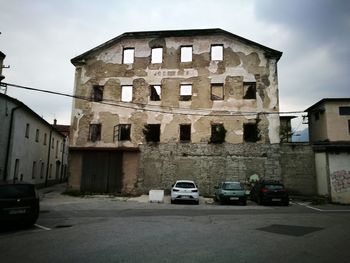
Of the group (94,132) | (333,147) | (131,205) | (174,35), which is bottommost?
(131,205)

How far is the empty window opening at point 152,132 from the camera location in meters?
25.5

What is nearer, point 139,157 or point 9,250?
point 9,250

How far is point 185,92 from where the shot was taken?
2602 cm

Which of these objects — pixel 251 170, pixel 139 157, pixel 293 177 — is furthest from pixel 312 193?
pixel 139 157

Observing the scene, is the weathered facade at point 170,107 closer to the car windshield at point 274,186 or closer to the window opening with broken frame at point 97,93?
the window opening with broken frame at point 97,93

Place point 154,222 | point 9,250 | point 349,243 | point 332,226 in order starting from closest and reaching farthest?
point 9,250, point 349,243, point 332,226, point 154,222

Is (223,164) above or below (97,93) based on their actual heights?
below

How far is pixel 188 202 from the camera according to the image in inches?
784

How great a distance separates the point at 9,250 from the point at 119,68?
2175 cm

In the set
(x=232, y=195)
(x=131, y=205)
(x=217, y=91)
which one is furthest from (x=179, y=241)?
(x=217, y=91)

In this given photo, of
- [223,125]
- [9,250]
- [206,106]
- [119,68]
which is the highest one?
[119,68]

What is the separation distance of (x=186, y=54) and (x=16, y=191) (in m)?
19.8

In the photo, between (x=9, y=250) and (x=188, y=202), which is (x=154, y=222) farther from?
(x=188, y=202)

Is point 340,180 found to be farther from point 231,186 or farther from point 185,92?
point 185,92
